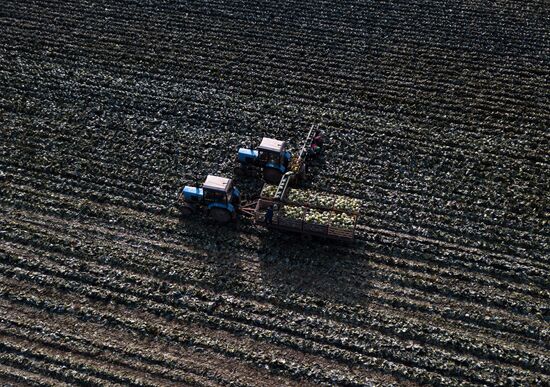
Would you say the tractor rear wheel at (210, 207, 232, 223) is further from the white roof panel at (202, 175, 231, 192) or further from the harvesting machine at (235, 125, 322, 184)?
the harvesting machine at (235, 125, 322, 184)

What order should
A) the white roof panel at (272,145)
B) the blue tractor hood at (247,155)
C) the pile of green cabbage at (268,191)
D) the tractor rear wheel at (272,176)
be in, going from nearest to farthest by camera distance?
1. the pile of green cabbage at (268,191)
2. the white roof panel at (272,145)
3. the tractor rear wheel at (272,176)
4. the blue tractor hood at (247,155)

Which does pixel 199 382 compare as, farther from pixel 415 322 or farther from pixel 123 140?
pixel 123 140

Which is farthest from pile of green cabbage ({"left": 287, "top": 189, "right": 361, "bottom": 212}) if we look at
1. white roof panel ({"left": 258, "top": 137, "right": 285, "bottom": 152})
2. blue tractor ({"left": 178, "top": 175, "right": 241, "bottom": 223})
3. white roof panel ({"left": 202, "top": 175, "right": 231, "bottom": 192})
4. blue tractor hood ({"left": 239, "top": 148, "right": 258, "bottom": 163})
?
blue tractor hood ({"left": 239, "top": 148, "right": 258, "bottom": 163})

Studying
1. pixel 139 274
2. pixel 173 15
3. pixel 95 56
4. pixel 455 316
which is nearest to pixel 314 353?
pixel 455 316

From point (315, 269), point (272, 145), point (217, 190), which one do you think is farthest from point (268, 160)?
point (315, 269)

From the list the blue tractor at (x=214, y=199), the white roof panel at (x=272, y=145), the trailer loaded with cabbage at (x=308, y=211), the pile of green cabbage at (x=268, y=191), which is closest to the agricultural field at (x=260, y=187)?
the blue tractor at (x=214, y=199)

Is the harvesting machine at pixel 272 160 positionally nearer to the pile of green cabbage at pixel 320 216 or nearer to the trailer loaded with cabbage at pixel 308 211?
the trailer loaded with cabbage at pixel 308 211
